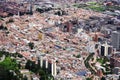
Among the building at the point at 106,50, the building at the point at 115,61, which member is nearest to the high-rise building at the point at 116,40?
the building at the point at 106,50

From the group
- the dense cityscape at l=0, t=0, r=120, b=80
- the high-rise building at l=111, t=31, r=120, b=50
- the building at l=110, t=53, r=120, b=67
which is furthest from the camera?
the high-rise building at l=111, t=31, r=120, b=50

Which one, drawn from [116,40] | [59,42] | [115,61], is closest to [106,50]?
[115,61]

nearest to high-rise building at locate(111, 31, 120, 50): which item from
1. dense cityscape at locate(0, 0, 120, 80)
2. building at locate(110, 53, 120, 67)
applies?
dense cityscape at locate(0, 0, 120, 80)

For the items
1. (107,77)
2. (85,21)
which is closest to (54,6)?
(85,21)

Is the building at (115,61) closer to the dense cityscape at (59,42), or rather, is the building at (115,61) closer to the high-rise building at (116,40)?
the dense cityscape at (59,42)

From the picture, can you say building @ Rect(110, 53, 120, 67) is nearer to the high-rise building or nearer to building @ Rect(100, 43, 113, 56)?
building @ Rect(100, 43, 113, 56)

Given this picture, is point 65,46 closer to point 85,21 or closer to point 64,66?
point 64,66

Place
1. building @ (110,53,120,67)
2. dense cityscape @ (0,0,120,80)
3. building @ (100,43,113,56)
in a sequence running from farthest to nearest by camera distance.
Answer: building @ (100,43,113,56) → building @ (110,53,120,67) → dense cityscape @ (0,0,120,80)

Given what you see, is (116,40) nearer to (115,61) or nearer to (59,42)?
(59,42)
